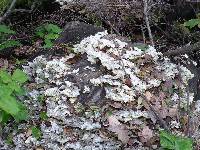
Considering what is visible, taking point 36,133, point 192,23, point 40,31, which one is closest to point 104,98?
point 36,133

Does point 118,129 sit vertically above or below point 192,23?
below

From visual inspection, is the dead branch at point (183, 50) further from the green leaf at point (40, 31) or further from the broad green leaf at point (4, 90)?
the broad green leaf at point (4, 90)

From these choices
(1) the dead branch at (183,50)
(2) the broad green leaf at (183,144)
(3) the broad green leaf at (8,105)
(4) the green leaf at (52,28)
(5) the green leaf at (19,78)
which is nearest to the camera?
(3) the broad green leaf at (8,105)

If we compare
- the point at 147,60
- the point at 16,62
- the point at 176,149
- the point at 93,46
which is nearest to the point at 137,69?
the point at 147,60

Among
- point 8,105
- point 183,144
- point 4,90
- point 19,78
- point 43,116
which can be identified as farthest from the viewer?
point 43,116

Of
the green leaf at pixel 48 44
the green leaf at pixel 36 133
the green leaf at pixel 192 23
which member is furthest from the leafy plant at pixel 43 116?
the green leaf at pixel 192 23

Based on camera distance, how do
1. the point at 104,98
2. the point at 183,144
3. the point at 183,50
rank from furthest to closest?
the point at 183,50, the point at 104,98, the point at 183,144

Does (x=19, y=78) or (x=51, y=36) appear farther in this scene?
(x=51, y=36)

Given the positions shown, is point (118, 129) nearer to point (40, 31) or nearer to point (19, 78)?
point (19, 78)
